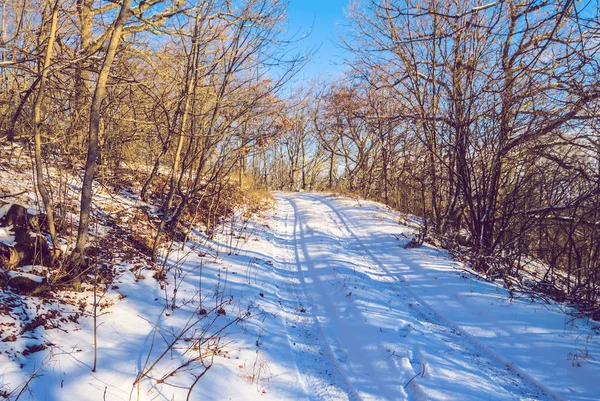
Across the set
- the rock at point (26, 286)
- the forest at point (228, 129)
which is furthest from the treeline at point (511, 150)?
the rock at point (26, 286)

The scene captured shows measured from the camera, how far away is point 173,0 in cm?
659

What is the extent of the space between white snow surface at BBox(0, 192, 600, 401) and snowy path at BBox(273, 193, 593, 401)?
18mm

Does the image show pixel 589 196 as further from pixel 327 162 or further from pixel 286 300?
pixel 327 162

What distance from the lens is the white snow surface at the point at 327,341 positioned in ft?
10.0

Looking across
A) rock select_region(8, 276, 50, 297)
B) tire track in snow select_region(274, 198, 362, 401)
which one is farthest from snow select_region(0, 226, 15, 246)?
tire track in snow select_region(274, 198, 362, 401)

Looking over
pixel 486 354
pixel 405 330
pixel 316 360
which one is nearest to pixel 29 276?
pixel 316 360

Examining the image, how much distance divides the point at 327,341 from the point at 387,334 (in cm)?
74

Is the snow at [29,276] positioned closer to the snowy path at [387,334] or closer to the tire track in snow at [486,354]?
the snowy path at [387,334]

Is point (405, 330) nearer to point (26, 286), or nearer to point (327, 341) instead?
point (327, 341)

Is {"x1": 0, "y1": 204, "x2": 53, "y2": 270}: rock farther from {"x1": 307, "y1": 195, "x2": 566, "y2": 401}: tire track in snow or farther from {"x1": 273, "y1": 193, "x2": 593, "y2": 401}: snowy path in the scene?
{"x1": 307, "y1": 195, "x2": 566, "y2": 401}: tire track in snow

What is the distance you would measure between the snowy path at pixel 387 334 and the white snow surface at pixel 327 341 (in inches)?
0.7

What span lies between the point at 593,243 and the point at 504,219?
7.10ft

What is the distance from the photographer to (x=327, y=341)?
427cm

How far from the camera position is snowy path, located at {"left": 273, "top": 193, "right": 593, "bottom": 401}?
3.38 metres
